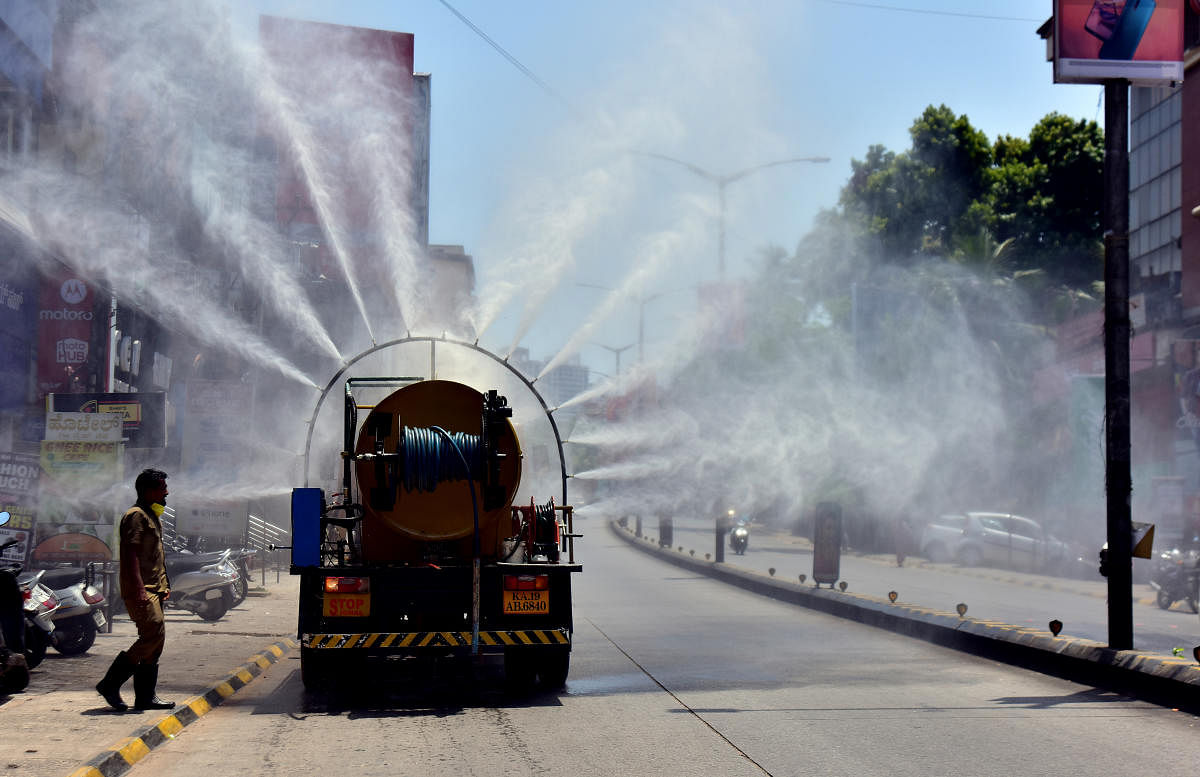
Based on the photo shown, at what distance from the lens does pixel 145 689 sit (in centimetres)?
901

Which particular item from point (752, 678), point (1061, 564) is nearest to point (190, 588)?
point (752, 678)

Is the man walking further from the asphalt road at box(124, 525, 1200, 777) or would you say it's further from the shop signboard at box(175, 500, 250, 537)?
the shop signboard at box(175, 500, 250, 537)

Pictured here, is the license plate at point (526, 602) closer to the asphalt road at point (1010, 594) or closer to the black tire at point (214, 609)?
the asphalt road at point (1010, 594)

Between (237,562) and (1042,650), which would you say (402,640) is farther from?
(237,562)

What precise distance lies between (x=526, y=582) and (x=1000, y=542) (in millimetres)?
22952

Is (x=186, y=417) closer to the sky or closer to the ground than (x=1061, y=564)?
closer to the sky

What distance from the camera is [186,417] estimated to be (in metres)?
24.0

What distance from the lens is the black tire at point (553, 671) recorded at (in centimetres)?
1079

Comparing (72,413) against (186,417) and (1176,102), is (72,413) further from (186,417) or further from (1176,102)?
(1176,102)

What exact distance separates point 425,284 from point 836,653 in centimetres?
666

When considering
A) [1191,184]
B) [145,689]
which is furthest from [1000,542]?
[145,689]

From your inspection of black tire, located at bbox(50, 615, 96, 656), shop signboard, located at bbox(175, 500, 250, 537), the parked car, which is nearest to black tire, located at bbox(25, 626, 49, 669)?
black tire, located at bbox(50, 615, 96, 656)

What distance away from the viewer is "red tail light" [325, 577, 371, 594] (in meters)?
10.0

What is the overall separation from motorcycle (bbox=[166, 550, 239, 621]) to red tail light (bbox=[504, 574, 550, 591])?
8.06m
